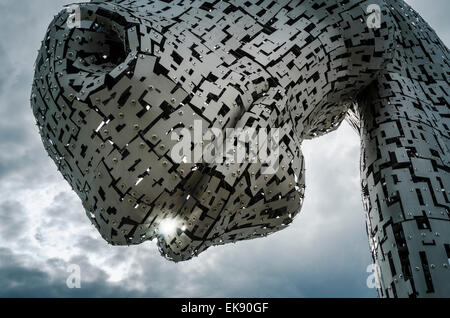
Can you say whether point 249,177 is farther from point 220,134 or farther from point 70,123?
point 70,123

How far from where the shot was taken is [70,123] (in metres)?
2.39

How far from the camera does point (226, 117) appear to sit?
96.5 inches

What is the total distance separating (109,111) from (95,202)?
21.7 inches

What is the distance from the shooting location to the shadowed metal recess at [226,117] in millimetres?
2299

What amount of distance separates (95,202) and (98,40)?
0.96m

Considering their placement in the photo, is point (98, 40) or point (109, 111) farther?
point (98, 40)

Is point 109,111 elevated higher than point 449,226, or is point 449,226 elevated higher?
point 109,111

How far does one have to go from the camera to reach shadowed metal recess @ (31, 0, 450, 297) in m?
2.30

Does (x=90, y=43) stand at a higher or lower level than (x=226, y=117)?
higher
